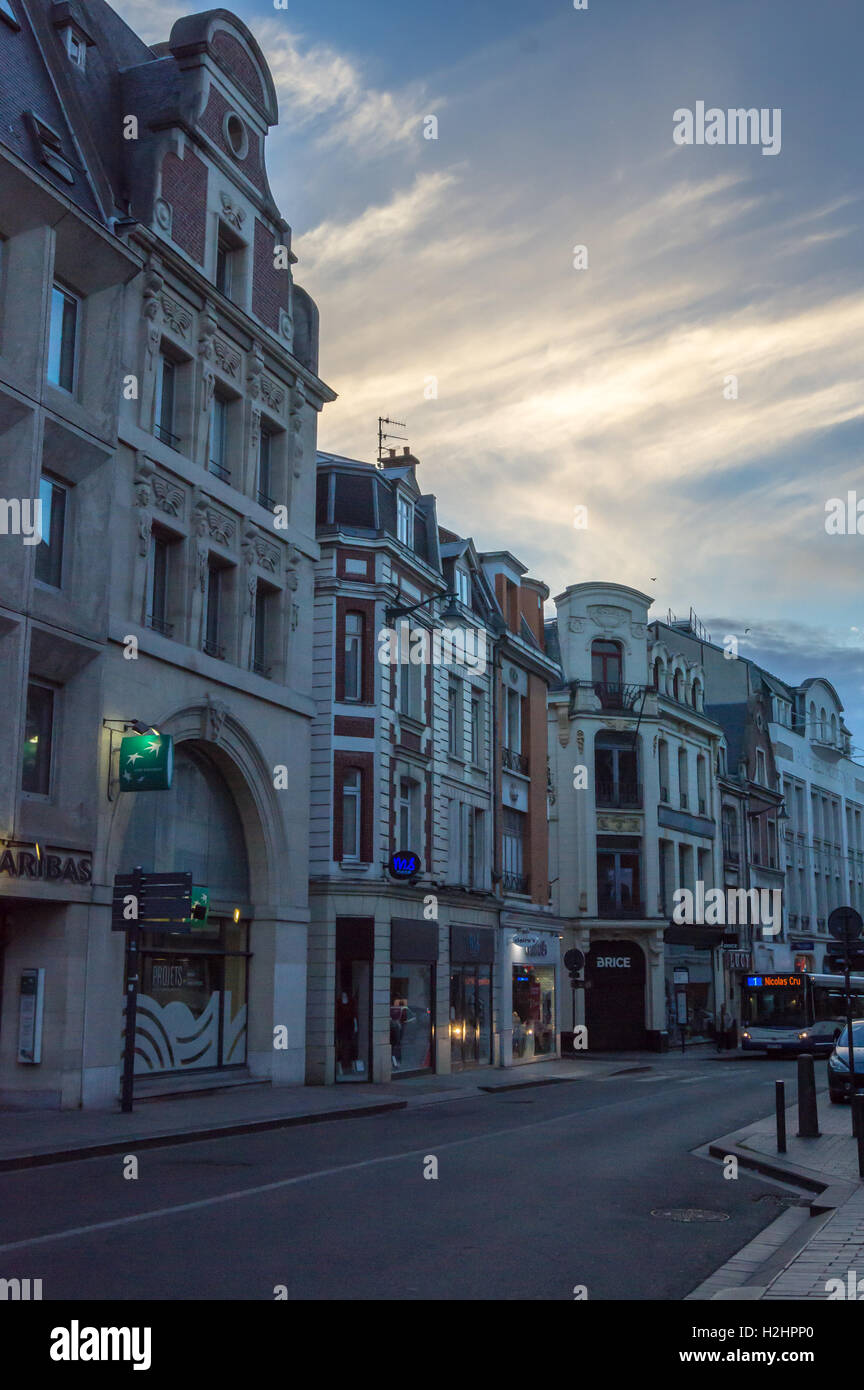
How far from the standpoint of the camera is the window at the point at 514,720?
134ft

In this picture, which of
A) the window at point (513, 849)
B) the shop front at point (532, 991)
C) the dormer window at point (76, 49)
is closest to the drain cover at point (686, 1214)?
the dormer window at point (76, 49)

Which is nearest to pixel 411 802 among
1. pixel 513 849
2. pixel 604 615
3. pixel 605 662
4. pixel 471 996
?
pixel 471 996

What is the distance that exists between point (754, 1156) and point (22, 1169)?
7.99m

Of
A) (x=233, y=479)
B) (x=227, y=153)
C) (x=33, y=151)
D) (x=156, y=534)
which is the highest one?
(x=227, y=153)

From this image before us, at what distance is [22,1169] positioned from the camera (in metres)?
14.3

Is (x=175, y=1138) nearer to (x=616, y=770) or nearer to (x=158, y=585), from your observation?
(x=158, y=585)

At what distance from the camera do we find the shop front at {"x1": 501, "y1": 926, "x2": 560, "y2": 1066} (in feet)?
128

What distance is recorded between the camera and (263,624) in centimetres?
2825

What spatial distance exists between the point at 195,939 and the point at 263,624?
675cm

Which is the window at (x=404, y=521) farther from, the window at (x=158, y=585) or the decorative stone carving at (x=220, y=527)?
the window at (x=158, y=585)

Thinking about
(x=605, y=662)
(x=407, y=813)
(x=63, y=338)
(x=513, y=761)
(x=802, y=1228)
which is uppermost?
(x=605, y=662)

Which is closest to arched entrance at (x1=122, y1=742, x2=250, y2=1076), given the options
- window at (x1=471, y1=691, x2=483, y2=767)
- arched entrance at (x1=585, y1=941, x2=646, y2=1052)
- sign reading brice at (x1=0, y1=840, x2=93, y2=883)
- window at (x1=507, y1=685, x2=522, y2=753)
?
sign reading brice at (x1=0, y1=840, x2=93, y2=883)
